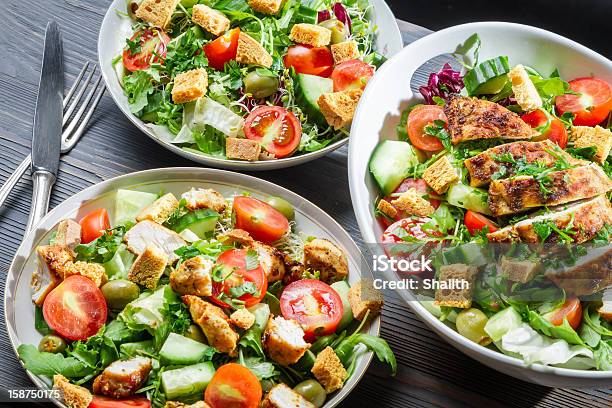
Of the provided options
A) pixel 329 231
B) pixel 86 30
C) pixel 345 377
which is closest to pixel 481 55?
pixel 329 231

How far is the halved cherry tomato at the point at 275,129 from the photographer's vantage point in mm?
3000

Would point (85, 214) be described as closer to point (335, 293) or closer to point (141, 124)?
point (141, 124)

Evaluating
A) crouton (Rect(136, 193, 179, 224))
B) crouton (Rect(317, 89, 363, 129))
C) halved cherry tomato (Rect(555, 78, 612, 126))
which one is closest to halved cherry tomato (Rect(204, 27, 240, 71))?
crouton (Rect(317, 89, 363, 129))

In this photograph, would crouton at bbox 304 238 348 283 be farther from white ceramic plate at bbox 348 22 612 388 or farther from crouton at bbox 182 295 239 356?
crouton at bbox 182 295 239 356

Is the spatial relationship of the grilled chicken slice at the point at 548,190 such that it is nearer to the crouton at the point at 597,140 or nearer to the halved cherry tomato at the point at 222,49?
the crouton at the point at 597,140

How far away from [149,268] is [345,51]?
1.35m

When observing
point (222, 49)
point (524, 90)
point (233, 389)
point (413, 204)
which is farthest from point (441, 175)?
point (222, 49)

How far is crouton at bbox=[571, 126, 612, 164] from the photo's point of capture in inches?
101

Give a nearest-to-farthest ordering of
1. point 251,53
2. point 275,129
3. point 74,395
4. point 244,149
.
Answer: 1. point 74,395
2. point 244,149
3. point 275,129
4. point 251,53

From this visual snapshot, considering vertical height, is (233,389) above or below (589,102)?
below

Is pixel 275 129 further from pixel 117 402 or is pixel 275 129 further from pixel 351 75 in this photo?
pixel 117 402

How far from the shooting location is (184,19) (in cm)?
341

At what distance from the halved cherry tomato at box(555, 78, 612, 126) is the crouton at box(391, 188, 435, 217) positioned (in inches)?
28.9

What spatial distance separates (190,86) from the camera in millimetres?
3057
